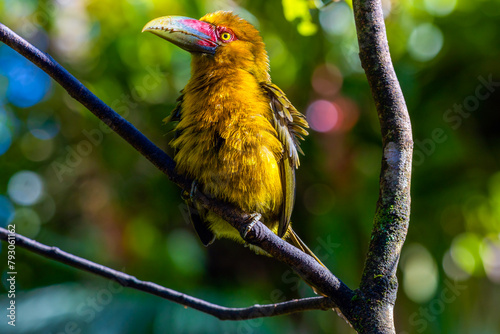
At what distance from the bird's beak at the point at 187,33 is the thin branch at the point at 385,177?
0.84 meters

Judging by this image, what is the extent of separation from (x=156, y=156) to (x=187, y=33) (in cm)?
78

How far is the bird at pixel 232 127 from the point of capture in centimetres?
193

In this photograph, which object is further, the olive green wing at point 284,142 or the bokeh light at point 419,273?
the bokeh light at point 419,273

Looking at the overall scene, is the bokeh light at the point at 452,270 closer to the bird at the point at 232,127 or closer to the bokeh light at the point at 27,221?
the bird at the point at 232,127

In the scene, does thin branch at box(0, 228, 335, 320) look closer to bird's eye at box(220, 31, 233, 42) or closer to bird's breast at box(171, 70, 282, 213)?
bird's breast at box(171, 70, 282, 213)

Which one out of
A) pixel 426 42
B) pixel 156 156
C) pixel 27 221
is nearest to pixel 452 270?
pixel 426 42

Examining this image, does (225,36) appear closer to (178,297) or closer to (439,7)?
(178,297)

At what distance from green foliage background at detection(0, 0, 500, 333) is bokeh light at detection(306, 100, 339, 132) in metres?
0.03

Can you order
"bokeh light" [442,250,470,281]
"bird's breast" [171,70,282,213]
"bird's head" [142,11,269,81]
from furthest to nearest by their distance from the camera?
"bokeh light" [442,250,470,281] < "bird's head" [142,11,269,81] < "bird's breast" [171,70,282,213]

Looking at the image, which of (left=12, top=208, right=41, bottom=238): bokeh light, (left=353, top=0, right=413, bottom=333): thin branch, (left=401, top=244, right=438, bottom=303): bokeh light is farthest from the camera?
(left=12, top=208, right=41, bottom=238): bokeh light

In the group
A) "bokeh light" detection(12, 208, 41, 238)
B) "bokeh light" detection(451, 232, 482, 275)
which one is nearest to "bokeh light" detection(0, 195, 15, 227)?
"bokeh light" detection(12, 208, 41, 238)

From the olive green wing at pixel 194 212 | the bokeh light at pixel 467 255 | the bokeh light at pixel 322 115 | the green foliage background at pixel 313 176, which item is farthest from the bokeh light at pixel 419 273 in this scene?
the olive green wing at pixel 194 212

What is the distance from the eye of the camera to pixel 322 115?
460 centimetres

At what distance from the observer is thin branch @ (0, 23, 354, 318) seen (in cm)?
135
